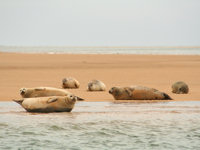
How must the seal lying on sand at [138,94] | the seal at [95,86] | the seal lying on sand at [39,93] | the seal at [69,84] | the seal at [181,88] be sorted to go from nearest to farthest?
the seal lying on sand at [39,93]
the seal lying on sand at [138,94]
the seal at [181,88]
the seal at [95,86]
the seal at [69,84]

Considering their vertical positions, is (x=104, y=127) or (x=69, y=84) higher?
(x=69, y=84)

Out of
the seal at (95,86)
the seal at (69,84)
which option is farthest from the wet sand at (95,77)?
the seal at (69,84)

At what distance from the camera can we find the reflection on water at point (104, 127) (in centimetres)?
1043

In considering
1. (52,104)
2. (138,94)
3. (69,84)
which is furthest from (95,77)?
(52,104)

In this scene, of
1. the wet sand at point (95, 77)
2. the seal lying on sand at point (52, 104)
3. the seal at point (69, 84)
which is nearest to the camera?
the seal lying on sand at point (52, 104)

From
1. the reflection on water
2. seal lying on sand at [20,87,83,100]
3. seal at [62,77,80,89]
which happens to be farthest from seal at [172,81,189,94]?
seal lying on sand at [20,87,83,100]

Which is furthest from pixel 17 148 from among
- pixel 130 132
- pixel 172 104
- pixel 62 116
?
pixel 172 104

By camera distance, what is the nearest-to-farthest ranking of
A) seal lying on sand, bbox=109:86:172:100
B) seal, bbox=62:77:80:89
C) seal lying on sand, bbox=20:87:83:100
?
seal lying on sand, bbox=20:87:83:100 < seal lying on sand, bbox=109:86:172:100 < seal, bbox=62:77:80:89

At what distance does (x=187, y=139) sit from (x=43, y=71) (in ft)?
63.4

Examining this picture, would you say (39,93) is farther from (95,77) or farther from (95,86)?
(95,77)

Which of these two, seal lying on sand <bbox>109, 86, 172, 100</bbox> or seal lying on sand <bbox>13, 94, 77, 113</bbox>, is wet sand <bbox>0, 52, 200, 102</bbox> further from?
seal lying on sand <bbox>13, 94, 77, 113</bbox>

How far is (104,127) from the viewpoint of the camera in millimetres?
12320

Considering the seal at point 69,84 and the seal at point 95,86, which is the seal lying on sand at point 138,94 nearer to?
the seal at point 95,86

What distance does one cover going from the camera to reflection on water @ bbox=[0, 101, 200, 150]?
411 inches
